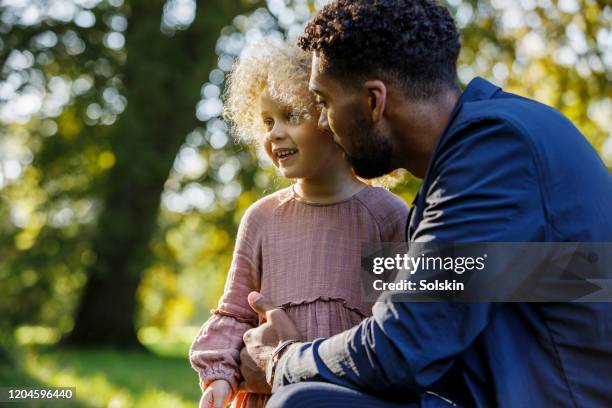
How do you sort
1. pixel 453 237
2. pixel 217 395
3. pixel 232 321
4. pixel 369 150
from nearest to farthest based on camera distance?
pixel 453 237, pixel 369 150, pixel 217 395, pixel 232 321

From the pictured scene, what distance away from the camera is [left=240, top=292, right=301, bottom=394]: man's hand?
2.56 meters

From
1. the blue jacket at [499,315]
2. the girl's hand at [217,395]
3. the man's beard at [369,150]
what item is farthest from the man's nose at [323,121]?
the girl's hand at [217,395]

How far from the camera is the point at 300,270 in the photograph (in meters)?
2.81

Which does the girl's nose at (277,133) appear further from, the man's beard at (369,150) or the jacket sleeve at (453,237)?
the jacket sleeve at (453,237)

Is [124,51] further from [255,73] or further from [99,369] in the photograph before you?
[255,73]

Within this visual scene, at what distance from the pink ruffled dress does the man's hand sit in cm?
6

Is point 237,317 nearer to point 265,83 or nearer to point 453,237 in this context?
point 265,83

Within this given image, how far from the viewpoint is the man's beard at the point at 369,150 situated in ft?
7.90

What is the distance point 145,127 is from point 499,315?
11.2 metres

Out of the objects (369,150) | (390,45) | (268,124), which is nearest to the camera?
(390,45)

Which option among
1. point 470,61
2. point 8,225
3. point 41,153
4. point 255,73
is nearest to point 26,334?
point 8,225

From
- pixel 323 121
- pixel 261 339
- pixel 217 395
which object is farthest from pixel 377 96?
pixel 217 395

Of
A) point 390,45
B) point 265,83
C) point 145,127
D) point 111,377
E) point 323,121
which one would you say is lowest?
point 111,377

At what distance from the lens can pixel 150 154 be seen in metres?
12.4
